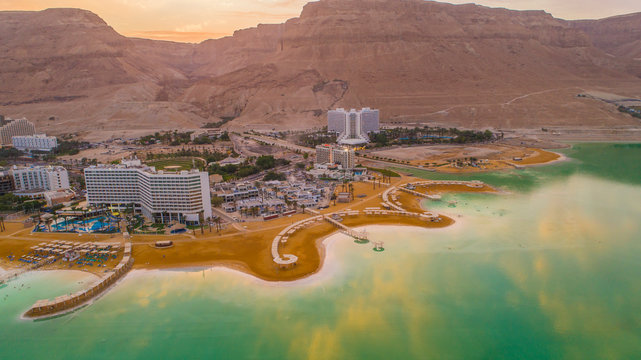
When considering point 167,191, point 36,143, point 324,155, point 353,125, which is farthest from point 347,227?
point 36,143

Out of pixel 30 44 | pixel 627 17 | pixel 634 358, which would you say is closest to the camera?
pixel 634 358

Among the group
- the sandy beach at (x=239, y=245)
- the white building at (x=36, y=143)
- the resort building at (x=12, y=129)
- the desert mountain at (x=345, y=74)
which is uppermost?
the desert mountain at (x=345, y=74)

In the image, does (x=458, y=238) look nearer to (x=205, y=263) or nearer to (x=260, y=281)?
(x=260, y=281)

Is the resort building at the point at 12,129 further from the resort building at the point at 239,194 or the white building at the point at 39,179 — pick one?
the resort building at the point at 239,194

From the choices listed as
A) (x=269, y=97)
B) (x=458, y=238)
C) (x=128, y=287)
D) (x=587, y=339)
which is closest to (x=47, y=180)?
(x=128, y=287)

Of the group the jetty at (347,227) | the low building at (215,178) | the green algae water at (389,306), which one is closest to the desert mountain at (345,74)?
the low building at (215,178)

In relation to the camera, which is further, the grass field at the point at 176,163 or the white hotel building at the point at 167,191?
the grass field at the point at 176,163

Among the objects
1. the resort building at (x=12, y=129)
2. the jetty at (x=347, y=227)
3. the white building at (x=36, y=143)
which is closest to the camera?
the jetty at (x=347, y=227)
